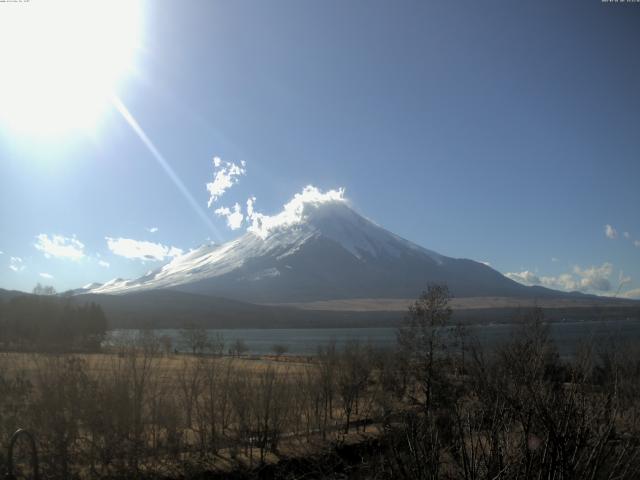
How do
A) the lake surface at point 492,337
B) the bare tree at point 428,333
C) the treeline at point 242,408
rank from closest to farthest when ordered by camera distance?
1. the treeline at point 242,408
2. the lake surface at point 492,337
3. the bare tree at point 428,333

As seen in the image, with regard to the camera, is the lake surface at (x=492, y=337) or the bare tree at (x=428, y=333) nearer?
the lake surface at (x=492, y=337)

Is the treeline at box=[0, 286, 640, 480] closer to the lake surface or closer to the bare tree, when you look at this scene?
the bare tree

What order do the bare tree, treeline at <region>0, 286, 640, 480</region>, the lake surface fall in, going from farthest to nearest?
the bare tree, the lake surface, treeline at <region>0, 286, 640, 480</region>

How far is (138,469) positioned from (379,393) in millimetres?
18941

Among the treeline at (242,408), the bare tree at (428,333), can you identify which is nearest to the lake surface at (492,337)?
the treeline at (242,408)

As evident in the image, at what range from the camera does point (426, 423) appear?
5.00m

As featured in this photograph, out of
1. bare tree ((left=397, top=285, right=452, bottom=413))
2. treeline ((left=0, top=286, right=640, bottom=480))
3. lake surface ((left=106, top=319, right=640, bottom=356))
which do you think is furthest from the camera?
bare tree ((left=397, top=285, right=452, bottom=413))

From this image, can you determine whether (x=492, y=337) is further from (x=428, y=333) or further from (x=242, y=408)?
(x=242, y=408)

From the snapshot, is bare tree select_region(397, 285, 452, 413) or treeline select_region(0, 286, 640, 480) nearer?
treeline select_region(0, 286, 640, 480)

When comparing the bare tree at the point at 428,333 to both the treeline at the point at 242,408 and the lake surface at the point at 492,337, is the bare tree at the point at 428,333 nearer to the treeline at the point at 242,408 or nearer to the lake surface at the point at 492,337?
the treeline at the point at 242,408

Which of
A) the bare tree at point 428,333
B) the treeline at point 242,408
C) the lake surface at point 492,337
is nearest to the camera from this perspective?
the treeline at point 242,408

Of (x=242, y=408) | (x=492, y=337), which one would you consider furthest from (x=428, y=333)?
(x=492, y=337)

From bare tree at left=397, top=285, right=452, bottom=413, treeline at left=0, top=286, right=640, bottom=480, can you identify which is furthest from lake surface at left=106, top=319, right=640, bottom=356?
bare tree at left=397, top=285, right=452, bottom=413

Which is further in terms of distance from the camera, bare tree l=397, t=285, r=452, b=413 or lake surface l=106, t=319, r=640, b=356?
bare tree l=397, t=285, r=452, b=413
